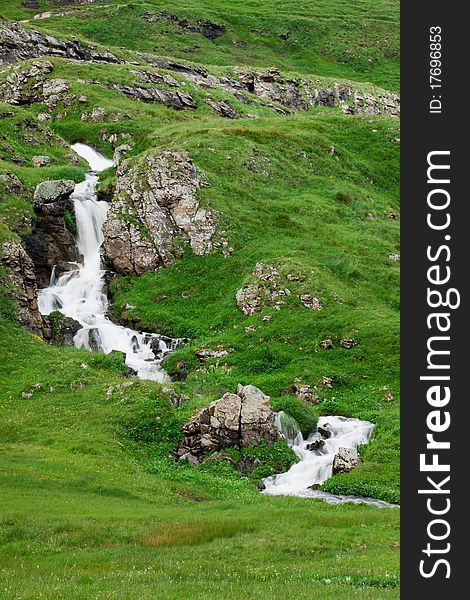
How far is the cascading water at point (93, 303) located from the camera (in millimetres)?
48091

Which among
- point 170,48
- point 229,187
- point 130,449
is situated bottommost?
point 130,449

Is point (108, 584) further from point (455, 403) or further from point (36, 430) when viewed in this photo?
point (36, 430)

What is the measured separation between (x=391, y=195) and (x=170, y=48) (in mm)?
129537

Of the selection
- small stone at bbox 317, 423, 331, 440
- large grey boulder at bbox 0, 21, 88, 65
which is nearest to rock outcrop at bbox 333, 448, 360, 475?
small stone at bbox 317, 423, 331, 440

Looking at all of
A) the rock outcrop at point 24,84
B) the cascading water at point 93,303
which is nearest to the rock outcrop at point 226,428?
the cascading water at point 93,303

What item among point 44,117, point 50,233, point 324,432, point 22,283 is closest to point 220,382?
point 324,432

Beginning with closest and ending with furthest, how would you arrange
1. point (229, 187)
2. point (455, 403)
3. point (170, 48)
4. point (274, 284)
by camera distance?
1. point (455, 403)
2. point (274, 284)
3. point (229, 187)
4. point (170, 48)

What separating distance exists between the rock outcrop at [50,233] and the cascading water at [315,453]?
30394mm

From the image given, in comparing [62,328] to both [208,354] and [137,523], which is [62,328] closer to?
[208,354]

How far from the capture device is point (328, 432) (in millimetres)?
35844

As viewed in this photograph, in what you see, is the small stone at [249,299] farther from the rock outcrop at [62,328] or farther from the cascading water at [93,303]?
the rock outcrop at [62,328]

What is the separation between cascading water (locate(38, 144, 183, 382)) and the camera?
1893 inches

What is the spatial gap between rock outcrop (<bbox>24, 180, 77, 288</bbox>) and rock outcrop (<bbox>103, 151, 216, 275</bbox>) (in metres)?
3.98

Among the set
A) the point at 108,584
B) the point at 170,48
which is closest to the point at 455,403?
the point at 108,584
